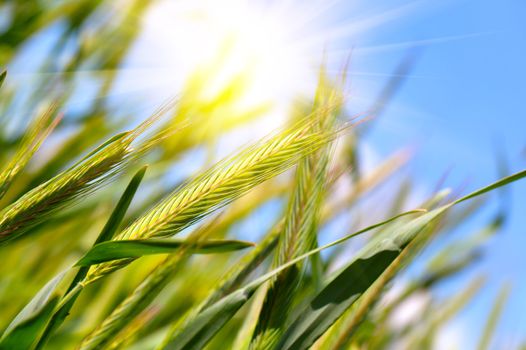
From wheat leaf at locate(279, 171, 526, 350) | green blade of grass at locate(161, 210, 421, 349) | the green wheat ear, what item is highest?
the green wheat ear

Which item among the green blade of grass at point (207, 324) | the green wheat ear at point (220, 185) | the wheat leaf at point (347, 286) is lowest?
the wheat leaf at point (347, 286)

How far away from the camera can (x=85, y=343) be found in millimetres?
313

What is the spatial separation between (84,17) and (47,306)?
69 centimetres

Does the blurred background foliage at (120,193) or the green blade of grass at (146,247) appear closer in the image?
the green blade of grass at (146,247)

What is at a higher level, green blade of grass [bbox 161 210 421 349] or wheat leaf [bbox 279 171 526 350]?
green blade of grass [bbox 161 210 421 349]

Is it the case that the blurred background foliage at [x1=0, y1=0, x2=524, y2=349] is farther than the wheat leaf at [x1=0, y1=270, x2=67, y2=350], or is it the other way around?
the blurred background foliage at [x1=0, y1=0, x2=524, y2=349]

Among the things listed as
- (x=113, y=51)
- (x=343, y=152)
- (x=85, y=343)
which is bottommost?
(x=343, y=152)

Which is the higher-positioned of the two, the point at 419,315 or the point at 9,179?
the point at 9,179

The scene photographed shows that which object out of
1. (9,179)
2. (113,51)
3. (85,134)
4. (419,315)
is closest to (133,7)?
(113,51)

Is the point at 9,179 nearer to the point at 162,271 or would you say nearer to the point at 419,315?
the point at 162,271

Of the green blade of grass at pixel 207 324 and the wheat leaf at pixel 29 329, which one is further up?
the wheat leaf at pixel 29 329

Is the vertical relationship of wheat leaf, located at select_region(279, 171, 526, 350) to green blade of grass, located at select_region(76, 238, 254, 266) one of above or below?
below

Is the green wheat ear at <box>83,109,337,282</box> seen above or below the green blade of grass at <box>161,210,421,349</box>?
above

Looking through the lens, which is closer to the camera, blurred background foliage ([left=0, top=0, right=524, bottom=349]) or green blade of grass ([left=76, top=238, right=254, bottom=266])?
green blade of grass ([left=76, top=238, right=254, bottom=266])
